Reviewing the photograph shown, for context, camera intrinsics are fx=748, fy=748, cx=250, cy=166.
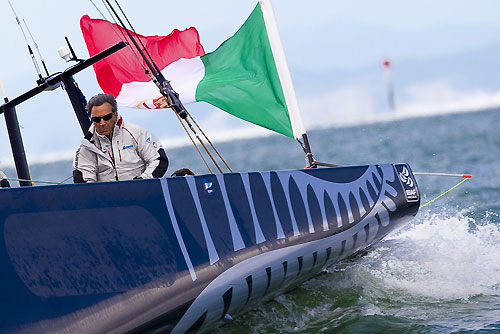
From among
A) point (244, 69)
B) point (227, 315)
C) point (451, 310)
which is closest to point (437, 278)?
point (451, 310)

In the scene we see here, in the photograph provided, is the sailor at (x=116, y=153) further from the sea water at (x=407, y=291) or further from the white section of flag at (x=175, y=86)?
the white section of flag at (x=175, y=86)

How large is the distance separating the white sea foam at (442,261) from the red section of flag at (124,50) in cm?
199

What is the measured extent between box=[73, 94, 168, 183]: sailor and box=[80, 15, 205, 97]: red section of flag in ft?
5.57

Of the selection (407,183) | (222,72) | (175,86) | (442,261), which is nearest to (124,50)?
(175,86)

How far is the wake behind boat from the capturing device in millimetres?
2441

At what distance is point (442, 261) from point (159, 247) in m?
2.28

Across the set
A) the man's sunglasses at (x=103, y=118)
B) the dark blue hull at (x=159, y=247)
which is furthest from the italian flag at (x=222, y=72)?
the man's sunglasses at (x=103, y=118)

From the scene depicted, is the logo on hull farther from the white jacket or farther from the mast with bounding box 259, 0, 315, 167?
the white jacket

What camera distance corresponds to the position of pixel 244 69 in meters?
5.05

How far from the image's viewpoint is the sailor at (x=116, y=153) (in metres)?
3.50

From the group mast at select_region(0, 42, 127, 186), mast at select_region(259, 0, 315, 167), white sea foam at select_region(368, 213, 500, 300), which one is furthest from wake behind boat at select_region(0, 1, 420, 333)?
mast at select_region(0, 42, 127, 186)

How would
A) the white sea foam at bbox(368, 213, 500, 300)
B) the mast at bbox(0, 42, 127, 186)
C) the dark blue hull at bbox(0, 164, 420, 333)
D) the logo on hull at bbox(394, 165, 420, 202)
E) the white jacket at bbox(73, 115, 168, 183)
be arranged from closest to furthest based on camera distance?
the dark blue hull at bbox(0, 164, 420, 333) → the white jacket at bbox(73, 115, 168, 183) → the white sea foam at bbox(368, 213, 500, 300) → the mast at bbox(0, 42, 127, 186) → the logo on hull at bbox(394, 165, 420, 202)

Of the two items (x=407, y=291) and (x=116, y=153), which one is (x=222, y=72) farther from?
(x=407, y=291)

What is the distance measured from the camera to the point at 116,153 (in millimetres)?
3543
